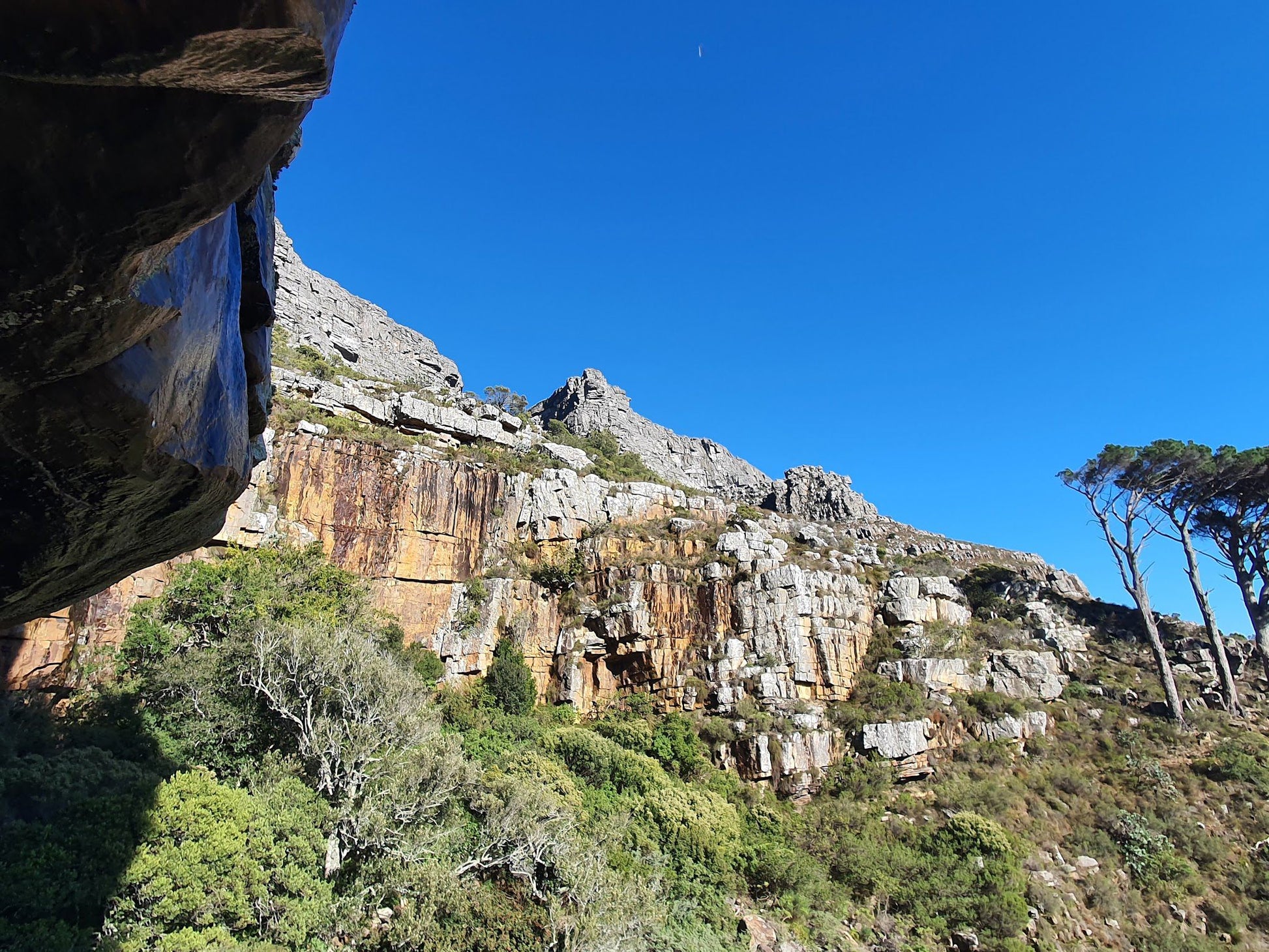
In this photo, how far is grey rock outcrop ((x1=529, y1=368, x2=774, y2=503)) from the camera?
224ft

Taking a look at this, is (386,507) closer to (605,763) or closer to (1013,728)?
(605,763)

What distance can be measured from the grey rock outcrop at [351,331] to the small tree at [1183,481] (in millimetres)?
45127

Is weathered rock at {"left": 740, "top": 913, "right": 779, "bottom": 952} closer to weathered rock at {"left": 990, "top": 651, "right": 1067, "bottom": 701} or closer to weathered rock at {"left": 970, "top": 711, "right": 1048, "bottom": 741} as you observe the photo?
weathered rock at {"left": 970, "top": 711, "right": 1048, "bottom": 741}

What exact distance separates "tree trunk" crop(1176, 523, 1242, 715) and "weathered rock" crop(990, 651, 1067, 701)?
6472 mm

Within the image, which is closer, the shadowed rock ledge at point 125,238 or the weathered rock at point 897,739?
the shadowed rock ledge at point 125,238

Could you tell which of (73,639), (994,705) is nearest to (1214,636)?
(994,705)

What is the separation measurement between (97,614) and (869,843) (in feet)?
89.2

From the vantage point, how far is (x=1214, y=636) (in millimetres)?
30375

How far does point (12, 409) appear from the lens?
2.60 m

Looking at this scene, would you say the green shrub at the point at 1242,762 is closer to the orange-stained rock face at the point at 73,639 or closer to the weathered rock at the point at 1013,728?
the weathered rock at the point at 1013,728

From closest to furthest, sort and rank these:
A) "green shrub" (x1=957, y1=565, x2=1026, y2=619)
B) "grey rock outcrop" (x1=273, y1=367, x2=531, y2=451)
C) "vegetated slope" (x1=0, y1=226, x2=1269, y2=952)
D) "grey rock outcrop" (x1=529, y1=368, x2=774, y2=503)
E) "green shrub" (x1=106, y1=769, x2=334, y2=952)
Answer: "green shrub" (x1=106, y1=769, x2=334, y2=952) → "vegetated slope" (x1=0, y1=226, x2=1269, y2=952) → "grey rock outcrop" (x1=273, y1=367, x2=531, y2=451) → "green shrub" (x1=957, y1=565, x2=1026, y2=619) → "grey rock outcrop" (x1=529, y1=368, x2=774, y2=503)

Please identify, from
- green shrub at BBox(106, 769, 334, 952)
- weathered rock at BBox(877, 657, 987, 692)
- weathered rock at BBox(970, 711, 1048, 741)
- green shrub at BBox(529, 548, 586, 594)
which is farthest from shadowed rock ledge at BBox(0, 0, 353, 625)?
weathered rock at BBox(970, 711, 1048, 741)

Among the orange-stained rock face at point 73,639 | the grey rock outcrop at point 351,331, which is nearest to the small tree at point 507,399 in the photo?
the grey rock outcrop at point 351,331

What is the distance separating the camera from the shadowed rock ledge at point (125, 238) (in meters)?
1.33
